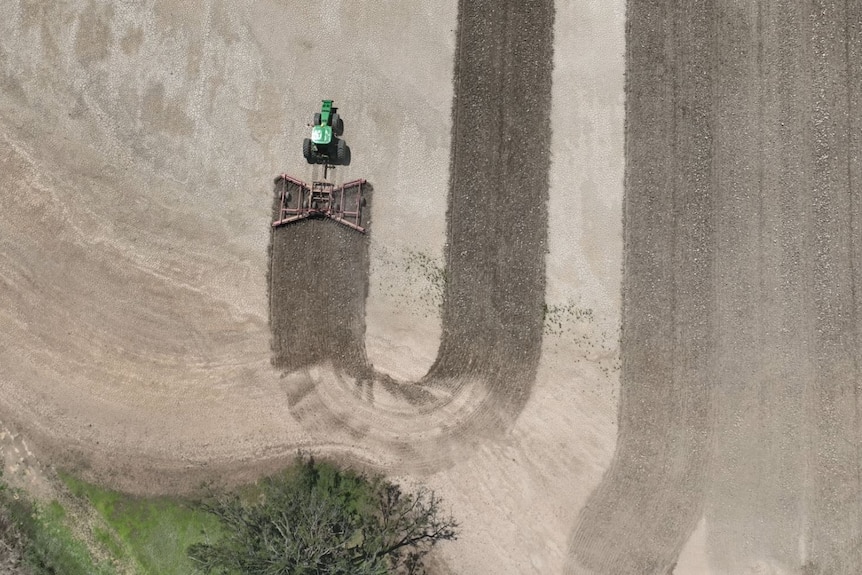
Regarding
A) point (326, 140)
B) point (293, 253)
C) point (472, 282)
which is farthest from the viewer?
point (293, 253)

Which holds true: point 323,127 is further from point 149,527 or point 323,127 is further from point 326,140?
point 149,527

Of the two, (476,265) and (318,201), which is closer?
(476,265)

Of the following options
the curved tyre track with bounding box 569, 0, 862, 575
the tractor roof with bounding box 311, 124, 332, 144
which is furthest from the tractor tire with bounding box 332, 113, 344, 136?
the curved tyre track with bounding box 569, 0, 862, 575

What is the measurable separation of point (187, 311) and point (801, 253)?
11825 mm

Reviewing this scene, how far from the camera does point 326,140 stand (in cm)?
1110

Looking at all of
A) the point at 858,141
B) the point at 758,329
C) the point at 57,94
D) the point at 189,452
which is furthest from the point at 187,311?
the point at 858,141

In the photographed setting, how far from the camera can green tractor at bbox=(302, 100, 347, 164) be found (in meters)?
11.1

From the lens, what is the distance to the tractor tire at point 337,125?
11.5 meters

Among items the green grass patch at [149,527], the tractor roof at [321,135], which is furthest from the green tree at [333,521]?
the tractor roof at [321,135]

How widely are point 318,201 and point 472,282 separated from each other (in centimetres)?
341

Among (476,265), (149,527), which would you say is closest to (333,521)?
(149,527)

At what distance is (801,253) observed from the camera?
11.1 metres

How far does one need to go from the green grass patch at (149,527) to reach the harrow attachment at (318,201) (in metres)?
5.68

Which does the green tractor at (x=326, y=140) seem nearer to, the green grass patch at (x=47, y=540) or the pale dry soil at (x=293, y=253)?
the pale dry soil at (x=293, y=253)
